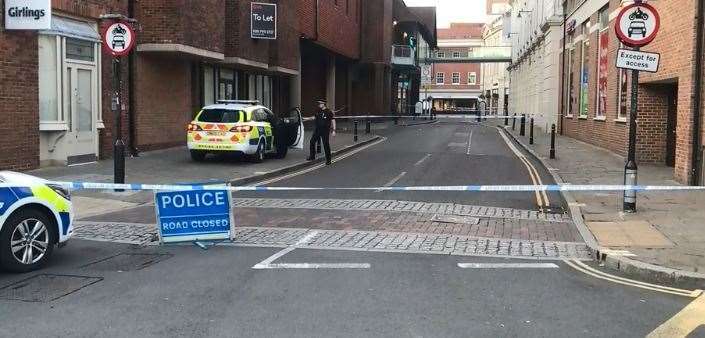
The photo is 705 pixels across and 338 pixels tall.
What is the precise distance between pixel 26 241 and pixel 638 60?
864cm

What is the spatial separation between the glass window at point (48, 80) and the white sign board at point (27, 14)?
1196 millimetres

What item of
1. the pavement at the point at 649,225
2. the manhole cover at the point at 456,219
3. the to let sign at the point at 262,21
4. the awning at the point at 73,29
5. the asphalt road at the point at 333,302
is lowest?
the asphalt road at the point at 333,302

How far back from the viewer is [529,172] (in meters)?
17.8

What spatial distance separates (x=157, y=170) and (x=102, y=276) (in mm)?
9538

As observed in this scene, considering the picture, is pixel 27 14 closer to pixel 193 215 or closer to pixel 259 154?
pixel 259 154

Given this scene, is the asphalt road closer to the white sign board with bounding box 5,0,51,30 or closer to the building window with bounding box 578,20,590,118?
the white sign board with bounding box 5,0,51,30

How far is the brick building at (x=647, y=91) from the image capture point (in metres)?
13.6

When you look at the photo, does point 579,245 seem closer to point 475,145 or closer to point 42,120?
point 42,120

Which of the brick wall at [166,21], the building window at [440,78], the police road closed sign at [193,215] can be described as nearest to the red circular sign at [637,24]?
the police road closed sign at [193,215]

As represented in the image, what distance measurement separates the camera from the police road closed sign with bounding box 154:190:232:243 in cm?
851

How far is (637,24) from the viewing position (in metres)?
10.5

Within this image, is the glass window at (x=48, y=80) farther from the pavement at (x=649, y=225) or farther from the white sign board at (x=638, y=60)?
the white sign board at (x=638, y=60)

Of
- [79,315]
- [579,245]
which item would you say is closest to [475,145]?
[579,245]

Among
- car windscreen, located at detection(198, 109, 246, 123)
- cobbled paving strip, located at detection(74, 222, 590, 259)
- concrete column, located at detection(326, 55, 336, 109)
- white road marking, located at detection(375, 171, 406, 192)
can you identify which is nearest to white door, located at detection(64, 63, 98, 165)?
car windscreen, located at detection(198, 109, 246, 123)
